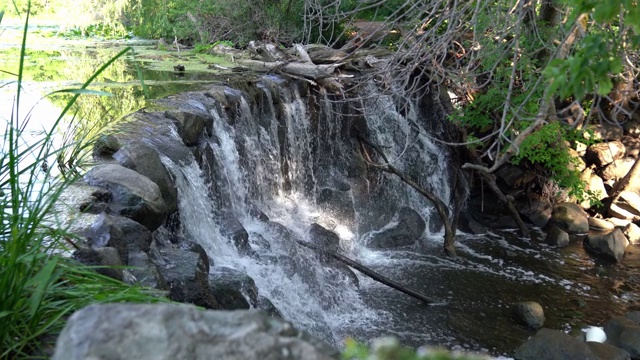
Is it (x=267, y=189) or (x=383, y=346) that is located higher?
(x=383, y=346)

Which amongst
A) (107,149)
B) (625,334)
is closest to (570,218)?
(625,334)

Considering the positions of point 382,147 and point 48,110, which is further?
point 382,147

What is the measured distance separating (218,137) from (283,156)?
1.53 metres

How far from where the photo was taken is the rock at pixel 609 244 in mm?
A: 8578

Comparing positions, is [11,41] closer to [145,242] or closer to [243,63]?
[243,63]

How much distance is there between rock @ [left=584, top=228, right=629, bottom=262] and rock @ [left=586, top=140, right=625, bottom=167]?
1.55m

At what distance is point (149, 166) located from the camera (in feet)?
16.6

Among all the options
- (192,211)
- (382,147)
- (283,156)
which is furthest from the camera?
(382,147)

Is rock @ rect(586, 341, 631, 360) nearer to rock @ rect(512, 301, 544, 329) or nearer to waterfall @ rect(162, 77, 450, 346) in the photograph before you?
rock @ rect(512, 301, 544, 329)

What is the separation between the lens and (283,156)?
28.0ft

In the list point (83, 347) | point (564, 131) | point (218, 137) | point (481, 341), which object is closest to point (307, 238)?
point (218, 137)

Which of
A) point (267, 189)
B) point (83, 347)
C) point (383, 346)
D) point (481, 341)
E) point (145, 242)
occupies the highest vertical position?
point (383, 346)

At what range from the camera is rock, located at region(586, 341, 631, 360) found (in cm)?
539

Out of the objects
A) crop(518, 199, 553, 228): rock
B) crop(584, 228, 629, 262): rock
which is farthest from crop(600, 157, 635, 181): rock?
crop(584, 228, 629, 262): rock
